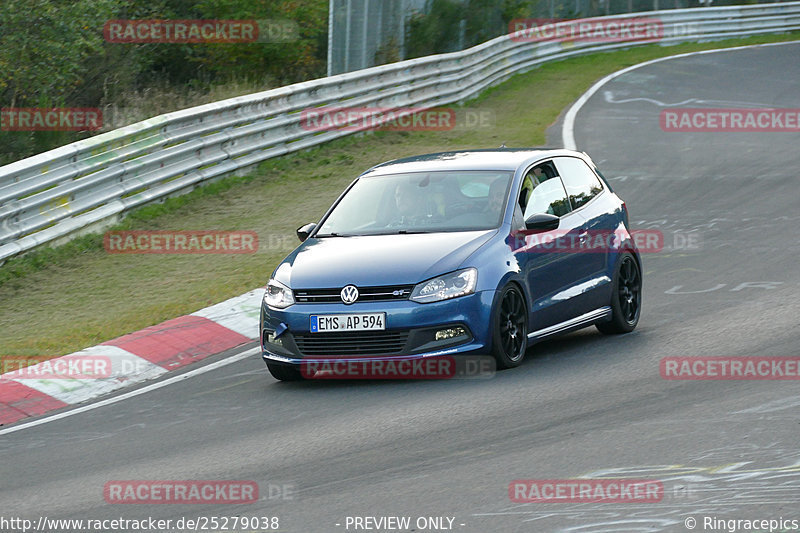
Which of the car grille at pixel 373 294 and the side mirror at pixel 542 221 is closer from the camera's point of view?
the car grille at pixel 373 294

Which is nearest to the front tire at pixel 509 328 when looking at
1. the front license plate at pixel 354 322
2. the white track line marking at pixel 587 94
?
the front license plate at pixel 354 322

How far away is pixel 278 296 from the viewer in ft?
31.1

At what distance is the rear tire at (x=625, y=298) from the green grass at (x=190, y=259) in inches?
153

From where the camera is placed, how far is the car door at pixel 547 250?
9.77 metres

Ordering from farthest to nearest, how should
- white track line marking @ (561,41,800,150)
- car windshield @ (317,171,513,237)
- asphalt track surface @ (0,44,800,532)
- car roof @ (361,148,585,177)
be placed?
white track line marking @ (561,41,800,150) → car roof @ (361,148,585,177) → car windshield @ (317,171,513,237) → asphalt track surface @ (0,44,800,532)

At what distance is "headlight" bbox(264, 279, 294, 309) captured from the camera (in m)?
9.36

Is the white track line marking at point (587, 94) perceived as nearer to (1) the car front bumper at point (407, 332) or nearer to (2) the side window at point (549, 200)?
(2) the side window at point (549, 200)

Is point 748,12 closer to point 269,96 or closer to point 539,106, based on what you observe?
point 539,106

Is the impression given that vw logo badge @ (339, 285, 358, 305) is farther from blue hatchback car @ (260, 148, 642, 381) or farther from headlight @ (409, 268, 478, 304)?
headlight @ (409, 268, 478, 304)

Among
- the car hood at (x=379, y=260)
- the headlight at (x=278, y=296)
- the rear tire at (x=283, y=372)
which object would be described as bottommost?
the rear tire at (x=283, y=372)

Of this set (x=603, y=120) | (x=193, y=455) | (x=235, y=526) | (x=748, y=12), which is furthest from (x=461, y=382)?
(x=748, y=12)

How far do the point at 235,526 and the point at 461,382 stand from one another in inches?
131

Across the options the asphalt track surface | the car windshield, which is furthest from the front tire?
the car windshield

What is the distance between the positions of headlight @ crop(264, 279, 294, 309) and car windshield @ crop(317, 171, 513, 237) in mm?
831
